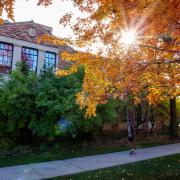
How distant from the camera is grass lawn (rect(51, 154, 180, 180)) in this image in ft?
24.5

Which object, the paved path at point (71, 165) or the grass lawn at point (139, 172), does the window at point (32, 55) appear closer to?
the paved path at point (71, 165)

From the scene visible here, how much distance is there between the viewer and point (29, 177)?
745 centimetres

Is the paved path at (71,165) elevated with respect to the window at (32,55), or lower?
lower

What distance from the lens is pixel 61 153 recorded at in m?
10.8

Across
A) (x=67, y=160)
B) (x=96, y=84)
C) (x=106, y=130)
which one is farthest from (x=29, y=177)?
(x=106, y=130)

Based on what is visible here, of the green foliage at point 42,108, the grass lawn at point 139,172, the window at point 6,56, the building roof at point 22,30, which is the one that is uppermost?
the building roof at point 22,30

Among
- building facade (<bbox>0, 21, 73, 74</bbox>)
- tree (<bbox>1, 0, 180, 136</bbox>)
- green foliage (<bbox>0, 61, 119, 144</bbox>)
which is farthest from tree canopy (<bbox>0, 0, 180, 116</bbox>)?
building facade (<bbox>0, 21, 73, 74</bbox>)

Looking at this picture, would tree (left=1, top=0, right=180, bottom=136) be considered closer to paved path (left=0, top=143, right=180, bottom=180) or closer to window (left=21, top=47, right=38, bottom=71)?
paved path (left=0, top=143, right=180, bottom=180)

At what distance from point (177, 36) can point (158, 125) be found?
1392 cm

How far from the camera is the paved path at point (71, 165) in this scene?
7.67 meters

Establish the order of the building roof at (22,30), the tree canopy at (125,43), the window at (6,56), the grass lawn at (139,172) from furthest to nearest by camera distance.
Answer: the building roof at (22,30) → the window at (6,56) → the grass lawn at (139,172) → the tree canopy at (125,43)

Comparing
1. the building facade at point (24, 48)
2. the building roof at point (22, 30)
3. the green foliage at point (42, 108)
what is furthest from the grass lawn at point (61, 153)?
the building roof at point (22, 30)

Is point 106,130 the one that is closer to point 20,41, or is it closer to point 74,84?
point 74,84

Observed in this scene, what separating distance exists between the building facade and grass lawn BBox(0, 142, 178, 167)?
6.33 metres
